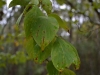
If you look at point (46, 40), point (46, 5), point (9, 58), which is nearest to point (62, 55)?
point (46, 40)

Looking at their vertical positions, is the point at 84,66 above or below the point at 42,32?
below

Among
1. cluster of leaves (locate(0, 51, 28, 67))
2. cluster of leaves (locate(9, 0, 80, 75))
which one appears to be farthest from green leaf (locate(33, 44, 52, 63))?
cluster of leaves (locate(0, 51, 28, 67))

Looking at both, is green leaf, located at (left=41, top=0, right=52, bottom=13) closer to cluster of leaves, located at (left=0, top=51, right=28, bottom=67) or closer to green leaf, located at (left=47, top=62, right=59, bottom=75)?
green leaf, located at (left=47, top=62, right=59, bottom=75)

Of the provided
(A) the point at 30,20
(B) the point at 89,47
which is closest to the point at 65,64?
(A) the point at 30,20

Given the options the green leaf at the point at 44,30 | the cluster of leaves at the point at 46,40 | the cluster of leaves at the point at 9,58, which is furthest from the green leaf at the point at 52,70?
the cluster of leaves at the point at 9,58

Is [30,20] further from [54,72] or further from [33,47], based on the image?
[54,72]

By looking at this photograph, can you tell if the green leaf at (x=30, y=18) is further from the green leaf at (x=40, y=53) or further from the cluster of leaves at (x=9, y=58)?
the cluster of leaves at (x=9, y=58)
